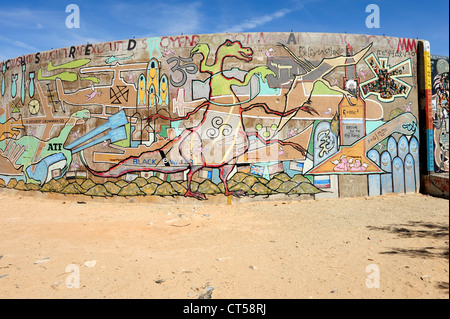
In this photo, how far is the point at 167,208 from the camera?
8.42 metres

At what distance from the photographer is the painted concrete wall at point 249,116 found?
8727 mm

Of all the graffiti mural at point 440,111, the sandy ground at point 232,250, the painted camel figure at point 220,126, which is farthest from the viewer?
the graffiti mural at point 440,111

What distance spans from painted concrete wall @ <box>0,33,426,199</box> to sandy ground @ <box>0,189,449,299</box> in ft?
2.69

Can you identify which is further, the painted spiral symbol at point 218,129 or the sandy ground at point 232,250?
the painted spiral symbol at point 218,129

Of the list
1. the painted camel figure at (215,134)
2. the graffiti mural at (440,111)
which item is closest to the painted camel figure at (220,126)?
the painted camel figure at (215,134)

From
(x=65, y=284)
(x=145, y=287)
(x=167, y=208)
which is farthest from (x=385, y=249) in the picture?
(x=167, y=208)

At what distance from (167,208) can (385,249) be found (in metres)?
5.35

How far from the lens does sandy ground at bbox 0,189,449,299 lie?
3.78 m

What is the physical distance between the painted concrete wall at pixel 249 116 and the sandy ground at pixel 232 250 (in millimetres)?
821

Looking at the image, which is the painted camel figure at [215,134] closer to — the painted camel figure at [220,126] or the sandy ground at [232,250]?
the painted camel figure at [220,126]

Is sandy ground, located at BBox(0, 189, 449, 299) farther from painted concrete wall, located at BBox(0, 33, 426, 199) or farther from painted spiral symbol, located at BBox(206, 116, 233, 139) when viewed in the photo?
painted spiral symbol, located at BBox(206, 116, 233, 139)

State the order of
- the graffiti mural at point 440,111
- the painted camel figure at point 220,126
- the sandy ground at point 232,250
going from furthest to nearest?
the graffiti mural at point 440,111
the painted camel figure at point 220,126
the sandy ground at point 232,250

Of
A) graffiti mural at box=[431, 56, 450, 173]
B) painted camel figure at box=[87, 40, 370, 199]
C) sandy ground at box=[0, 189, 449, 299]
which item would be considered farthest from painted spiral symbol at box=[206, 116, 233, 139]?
graffiti mural at box=[431, 56, 450, 173]

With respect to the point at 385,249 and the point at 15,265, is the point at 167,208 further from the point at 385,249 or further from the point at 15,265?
the point at 385,249
